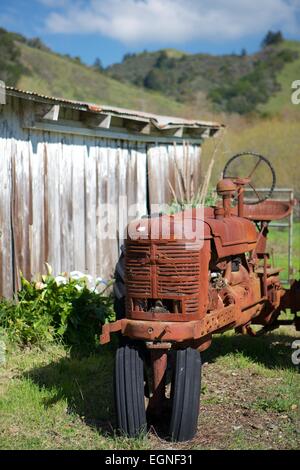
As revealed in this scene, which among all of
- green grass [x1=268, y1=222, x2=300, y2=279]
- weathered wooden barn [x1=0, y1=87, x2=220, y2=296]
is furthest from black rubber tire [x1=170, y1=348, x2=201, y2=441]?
green grass [x1=268, y1=222, x2=300, y2=279]

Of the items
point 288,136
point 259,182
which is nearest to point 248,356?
point 259,182

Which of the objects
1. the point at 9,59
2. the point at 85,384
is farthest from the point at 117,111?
the point at 9,59

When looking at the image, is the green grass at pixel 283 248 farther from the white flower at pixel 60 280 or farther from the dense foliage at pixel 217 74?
the dense foliage at pixel 217 74

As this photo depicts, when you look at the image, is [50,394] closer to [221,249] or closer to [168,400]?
[168,400]

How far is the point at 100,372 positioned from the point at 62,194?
252cm

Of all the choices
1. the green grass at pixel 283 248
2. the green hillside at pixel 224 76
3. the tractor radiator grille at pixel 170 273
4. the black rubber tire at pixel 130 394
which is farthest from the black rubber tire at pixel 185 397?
the green hillside at pixel 224 76

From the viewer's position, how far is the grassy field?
4.29m

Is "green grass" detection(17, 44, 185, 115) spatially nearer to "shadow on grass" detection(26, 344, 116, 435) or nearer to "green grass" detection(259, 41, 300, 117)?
"green grass" detection(259, 41, 300, 117)

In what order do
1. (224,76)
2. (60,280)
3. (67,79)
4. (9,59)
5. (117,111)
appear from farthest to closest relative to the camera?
(224,76)
(67,79)
(9,59)
(117,111)
(60,280)

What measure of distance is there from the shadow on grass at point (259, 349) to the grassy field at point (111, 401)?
1cm

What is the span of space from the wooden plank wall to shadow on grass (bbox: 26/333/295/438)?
4.16 ft

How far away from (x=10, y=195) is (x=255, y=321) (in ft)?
9.25

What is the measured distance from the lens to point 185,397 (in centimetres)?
421

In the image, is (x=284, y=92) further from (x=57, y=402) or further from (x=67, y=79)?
(x=57, y=402)
